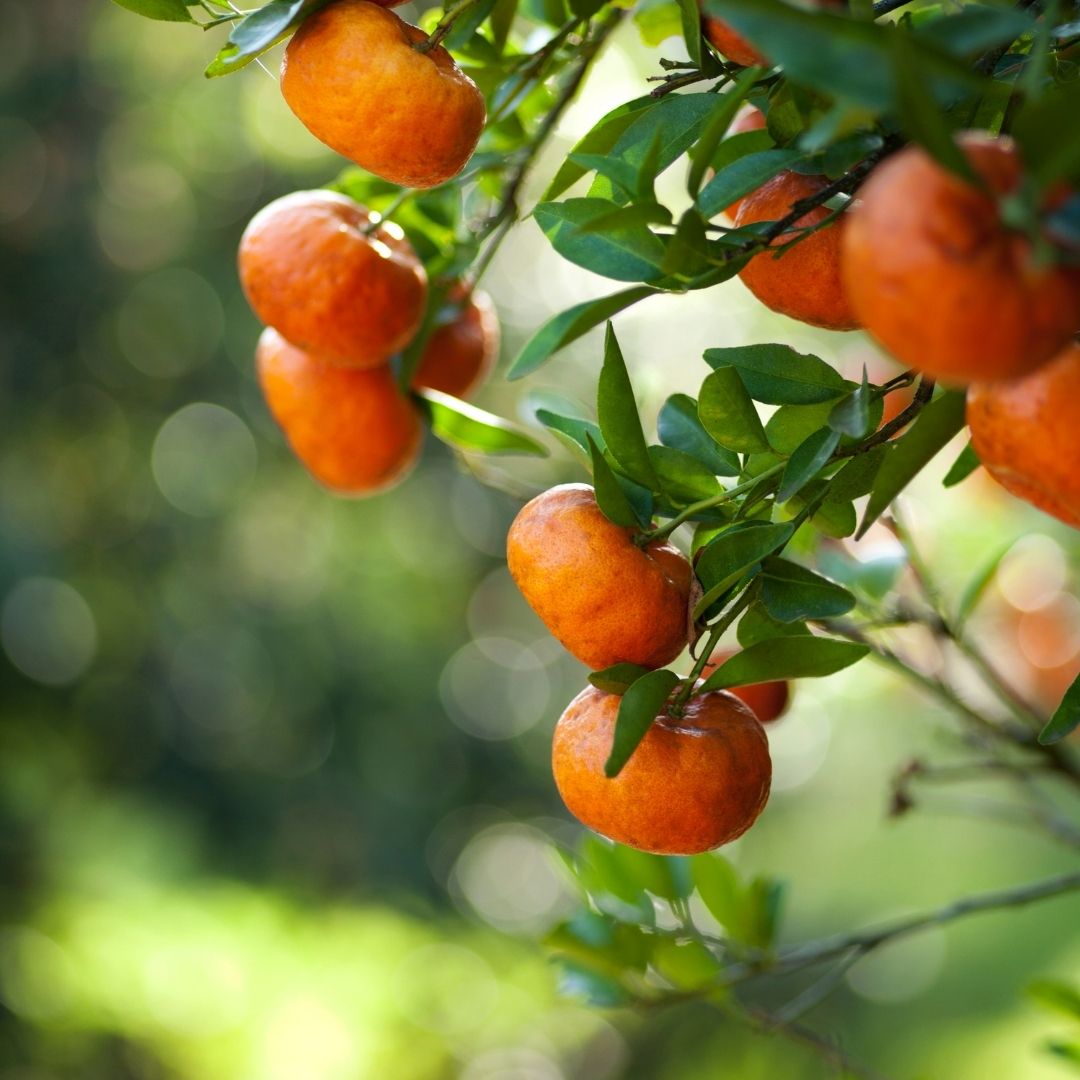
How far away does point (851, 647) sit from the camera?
1.01ft

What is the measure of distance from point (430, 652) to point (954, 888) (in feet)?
3.99

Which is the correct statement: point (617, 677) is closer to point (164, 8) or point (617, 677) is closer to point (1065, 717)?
point (1065, 717)

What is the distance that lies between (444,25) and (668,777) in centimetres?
21

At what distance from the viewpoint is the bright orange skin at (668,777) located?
0.30 meters

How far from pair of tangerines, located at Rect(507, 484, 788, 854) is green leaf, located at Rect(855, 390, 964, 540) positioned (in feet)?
0.26

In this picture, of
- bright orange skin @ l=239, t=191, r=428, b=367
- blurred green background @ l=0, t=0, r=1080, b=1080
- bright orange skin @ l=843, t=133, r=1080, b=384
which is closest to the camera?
bright orange skin @ l=843, t=133, r=1080, b=384

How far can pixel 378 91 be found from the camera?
33cm

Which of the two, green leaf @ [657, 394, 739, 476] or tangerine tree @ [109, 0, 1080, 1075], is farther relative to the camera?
green leaf @ [657, 394, 739, 476]

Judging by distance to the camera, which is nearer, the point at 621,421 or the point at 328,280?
the point at 621,421

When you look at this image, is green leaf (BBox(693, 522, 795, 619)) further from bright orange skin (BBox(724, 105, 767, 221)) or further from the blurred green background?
the blurred green background

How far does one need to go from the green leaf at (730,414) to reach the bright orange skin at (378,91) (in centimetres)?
10

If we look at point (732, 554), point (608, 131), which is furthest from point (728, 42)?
point (732, 554)

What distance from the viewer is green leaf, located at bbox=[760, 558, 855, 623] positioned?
30 cm

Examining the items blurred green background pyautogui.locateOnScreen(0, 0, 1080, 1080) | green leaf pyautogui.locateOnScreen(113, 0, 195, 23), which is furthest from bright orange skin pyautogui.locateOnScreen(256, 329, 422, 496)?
blurred green background pyautogui.locateOnScreen(0, 0, 1080, 1080)
